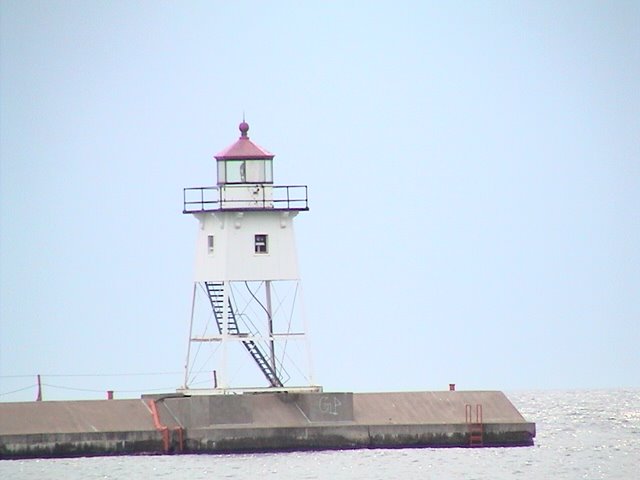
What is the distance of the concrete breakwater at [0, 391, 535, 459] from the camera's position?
58.5 meters

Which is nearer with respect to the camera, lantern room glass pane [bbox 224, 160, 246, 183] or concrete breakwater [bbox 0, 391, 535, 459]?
concrete breakwater [bbox 0, 391, 535, 459]

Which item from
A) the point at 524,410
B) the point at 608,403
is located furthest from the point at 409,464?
the point at 608,403

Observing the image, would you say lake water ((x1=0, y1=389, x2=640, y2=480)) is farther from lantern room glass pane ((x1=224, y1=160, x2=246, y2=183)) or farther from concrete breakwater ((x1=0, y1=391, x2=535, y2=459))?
lantern room glass pane ((x1=224, y1=160, x2=246, y2=183))

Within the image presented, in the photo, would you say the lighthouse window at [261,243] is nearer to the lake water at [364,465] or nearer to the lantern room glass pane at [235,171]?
the lantern room glass pane at [235,171]

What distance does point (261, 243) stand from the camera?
62.0 meters

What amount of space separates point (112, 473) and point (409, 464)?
7.35m

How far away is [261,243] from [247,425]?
5.07 m

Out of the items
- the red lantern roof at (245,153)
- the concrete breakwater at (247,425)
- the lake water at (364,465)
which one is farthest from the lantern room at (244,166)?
the lake water at (364,465)

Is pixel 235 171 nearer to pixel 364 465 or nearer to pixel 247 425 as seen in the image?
pixel 247 425

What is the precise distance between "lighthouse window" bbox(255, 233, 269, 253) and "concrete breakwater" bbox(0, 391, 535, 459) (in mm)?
3800

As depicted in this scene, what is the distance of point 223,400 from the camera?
59469 mm

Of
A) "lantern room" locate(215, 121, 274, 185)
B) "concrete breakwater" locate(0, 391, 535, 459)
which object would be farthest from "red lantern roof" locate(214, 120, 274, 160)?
"concrete breakwater" locate(0, 391, 535, 459)

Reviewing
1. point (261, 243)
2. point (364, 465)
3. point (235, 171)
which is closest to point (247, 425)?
point (364, 465)

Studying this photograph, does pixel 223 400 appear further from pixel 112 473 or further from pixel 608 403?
pixel 608 403
